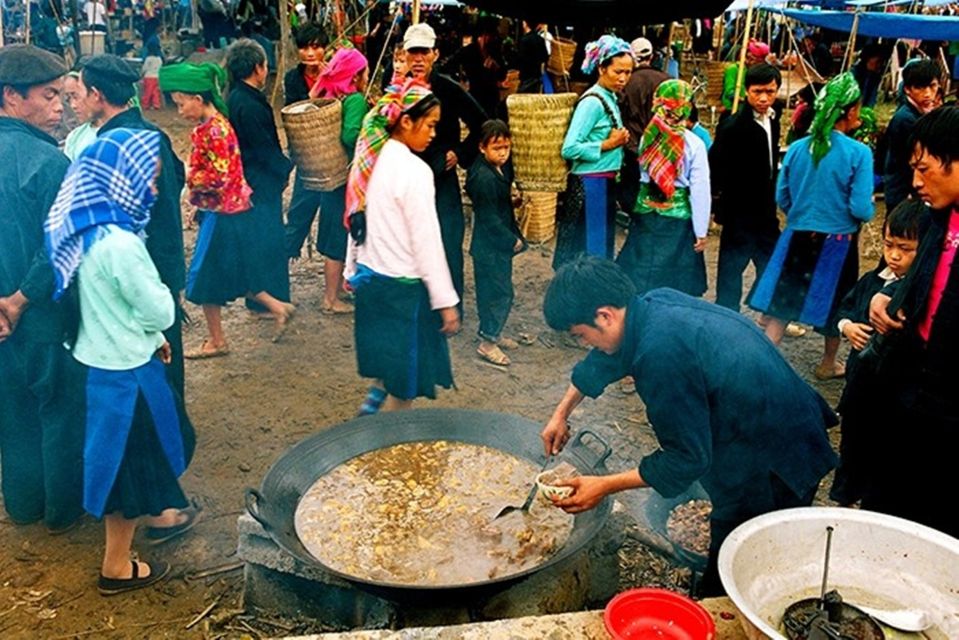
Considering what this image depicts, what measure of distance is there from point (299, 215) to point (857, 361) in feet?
14.9

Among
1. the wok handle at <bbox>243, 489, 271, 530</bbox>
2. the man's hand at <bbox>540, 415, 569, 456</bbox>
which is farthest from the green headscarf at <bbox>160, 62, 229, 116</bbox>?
the man's hand at <bbox>540, 415, 569, 456</bbox>

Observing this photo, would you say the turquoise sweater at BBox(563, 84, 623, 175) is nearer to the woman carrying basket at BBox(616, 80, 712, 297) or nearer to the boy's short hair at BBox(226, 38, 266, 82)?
the woman carrying basket at BBox(616, 80, 712, 297)

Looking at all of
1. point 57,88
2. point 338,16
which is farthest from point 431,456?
point 338,16

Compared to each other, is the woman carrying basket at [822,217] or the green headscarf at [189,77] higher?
the green headscarf at [189,77]

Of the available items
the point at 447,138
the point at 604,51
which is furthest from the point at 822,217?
the point at 447,138

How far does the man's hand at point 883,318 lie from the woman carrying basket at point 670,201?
7.31 ft

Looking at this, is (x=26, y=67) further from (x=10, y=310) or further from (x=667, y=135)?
(x=667, y=135)

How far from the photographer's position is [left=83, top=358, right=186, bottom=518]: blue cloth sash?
3436 mm

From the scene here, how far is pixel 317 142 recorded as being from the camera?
5.87 metres

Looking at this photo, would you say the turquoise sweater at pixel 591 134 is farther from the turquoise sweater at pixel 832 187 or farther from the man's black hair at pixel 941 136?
the man's black hair at pixel 941 136

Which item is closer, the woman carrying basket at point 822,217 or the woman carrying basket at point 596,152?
the woman carrying basket at point 822,217

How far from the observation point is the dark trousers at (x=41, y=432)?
383cm

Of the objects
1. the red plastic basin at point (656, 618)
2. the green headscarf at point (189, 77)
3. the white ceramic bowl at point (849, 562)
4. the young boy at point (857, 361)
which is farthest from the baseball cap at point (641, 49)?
the red plastic basin at point (656, 618)

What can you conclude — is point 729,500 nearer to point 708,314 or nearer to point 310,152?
point 708,314
